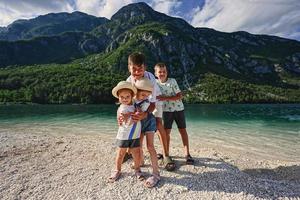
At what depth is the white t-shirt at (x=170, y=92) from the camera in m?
8.18

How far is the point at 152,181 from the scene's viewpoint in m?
6.46

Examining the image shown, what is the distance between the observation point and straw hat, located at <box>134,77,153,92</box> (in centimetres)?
666

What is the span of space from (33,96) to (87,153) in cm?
12742

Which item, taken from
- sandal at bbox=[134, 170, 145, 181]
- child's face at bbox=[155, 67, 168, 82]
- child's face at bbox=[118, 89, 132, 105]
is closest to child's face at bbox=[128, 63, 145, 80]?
child's face at bbox=[118, 89, 132, 105]

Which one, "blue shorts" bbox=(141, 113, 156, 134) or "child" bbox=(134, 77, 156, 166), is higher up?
A: "child" bbox=(134, 77, 156, 166)

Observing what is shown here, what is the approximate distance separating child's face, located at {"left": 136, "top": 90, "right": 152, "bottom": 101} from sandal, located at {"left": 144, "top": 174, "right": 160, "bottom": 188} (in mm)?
1960

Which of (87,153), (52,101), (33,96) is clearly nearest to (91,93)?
(52,101)

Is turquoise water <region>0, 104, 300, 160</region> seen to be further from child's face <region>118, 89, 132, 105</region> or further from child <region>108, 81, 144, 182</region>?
child's face <region>118, 89, 132, 105</region>

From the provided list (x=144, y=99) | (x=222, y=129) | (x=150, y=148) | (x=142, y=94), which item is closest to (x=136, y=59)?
(x=142, y=94)

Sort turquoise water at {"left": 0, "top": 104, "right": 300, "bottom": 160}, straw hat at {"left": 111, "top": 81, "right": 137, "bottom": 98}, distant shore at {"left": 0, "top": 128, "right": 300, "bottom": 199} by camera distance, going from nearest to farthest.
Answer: distant shore at {"left": 0, "top": 128, "right": 300, "bottom": 199}, straw hat at {"left": 111, "top": 81, "right": 137, "bottom": 98}, turquoise water at {"left": 0, "top": 104, "right": 300, "bottom": 160}

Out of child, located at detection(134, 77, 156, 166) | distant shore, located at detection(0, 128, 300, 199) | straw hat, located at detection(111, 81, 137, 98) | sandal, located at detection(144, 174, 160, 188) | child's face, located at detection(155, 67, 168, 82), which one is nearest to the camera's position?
distant shore, located at detection(0, 128, 300, 199)

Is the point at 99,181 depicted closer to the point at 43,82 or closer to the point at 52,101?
the point at 52,101

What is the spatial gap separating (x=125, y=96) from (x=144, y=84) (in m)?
0.56

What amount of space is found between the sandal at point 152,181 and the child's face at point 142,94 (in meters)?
1.96
